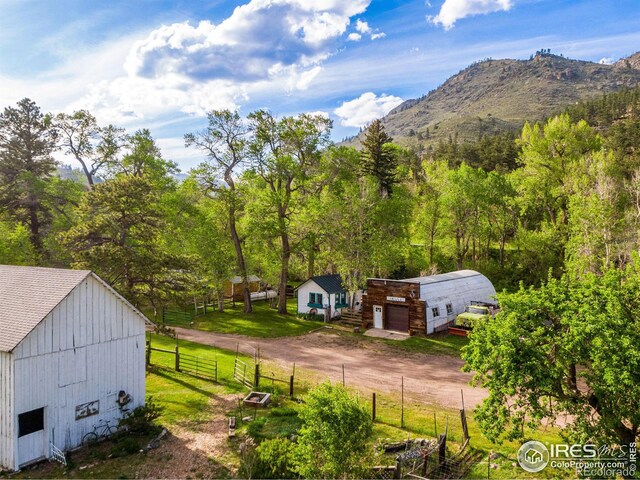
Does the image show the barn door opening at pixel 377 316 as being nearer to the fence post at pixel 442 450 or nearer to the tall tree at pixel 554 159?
the fence post at pixel 442 450

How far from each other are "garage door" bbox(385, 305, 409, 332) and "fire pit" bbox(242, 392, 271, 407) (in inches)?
653

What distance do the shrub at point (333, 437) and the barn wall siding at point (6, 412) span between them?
1037 centimetres

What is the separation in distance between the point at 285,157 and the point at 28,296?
26.2 meters

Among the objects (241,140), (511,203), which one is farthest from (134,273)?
(511,203)

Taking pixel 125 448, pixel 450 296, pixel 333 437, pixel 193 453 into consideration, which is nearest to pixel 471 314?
pixel 450 296

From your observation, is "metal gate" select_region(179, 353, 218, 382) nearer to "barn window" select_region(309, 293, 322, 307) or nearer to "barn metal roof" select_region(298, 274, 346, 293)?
"barn window" select_region(309, 293, 322, 307)

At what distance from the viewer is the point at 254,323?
38750 mm

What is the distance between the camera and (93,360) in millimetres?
17016

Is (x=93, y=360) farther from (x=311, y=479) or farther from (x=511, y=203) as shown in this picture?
(x=511, y=203)

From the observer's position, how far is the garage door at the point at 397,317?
113 feet

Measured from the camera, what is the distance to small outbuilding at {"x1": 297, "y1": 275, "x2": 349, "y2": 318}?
40031mm

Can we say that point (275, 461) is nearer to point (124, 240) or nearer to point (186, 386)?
point (186, 386)

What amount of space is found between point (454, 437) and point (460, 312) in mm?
21059

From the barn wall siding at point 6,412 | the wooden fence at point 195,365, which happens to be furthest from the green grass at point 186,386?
the barn wall siding at point 6,412
